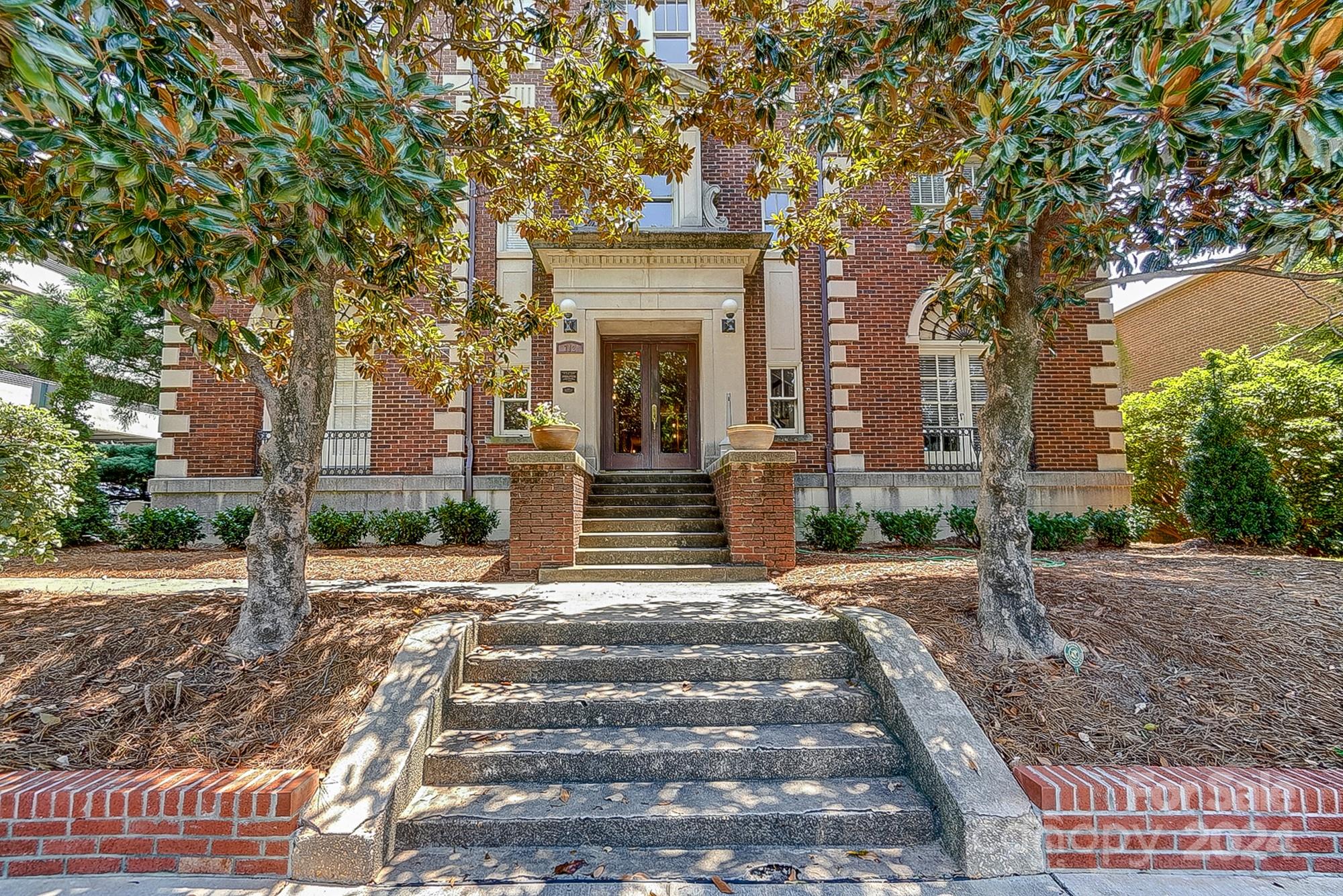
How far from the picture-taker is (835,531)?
929 centimetres

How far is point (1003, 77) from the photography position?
3.54 meters

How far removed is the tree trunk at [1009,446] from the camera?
4.18m

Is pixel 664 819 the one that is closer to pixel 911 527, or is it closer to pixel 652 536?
pixel 652 536

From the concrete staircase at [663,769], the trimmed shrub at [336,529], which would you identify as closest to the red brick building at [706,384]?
the trimmed shrub at [336,529]

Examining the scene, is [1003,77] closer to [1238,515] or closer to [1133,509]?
[1238,515]

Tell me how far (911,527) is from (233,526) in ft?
33.1

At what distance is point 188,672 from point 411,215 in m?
2.94

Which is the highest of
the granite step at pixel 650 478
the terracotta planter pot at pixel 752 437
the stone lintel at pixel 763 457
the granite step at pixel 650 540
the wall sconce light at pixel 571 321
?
the wall sconce light at pixel 571 321

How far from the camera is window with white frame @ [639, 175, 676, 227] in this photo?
10.6 m

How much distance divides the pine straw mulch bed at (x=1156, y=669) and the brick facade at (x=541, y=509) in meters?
2.58

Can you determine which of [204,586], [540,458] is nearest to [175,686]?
[204,586]

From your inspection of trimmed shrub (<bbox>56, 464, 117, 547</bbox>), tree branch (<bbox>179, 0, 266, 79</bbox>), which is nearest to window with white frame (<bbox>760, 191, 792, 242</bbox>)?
tree branch (<bbox>179, 0, 266, 79</bbox>)

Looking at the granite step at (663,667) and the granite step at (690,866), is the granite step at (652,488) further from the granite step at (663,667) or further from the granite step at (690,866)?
the granite step at (690,866)

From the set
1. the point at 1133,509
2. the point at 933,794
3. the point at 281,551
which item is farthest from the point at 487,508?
the point at 1133,509
